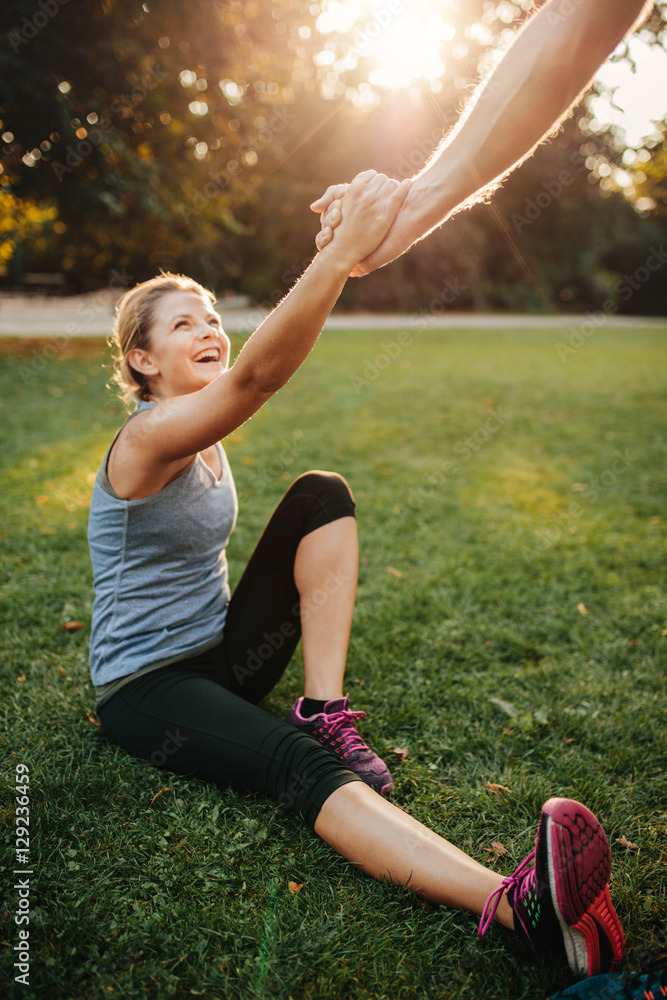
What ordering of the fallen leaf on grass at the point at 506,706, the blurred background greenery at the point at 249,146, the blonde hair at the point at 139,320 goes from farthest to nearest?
the blurred background greenery at the point at 249,146 → the fallen leaf on grass at the point at 506,706 → the blonde hair at the point at 139,320

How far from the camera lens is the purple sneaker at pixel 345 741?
6.46ft

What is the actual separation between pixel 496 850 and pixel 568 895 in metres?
0.51

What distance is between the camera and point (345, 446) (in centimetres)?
632

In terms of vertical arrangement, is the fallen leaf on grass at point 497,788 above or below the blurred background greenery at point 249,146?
below

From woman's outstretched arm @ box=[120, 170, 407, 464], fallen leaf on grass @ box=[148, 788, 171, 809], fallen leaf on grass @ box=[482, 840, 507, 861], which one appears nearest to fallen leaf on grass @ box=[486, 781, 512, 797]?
fallen leaf on grass @ box=[482, 840, 507, 861]

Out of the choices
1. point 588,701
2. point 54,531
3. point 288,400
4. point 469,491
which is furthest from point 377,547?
point 288,400

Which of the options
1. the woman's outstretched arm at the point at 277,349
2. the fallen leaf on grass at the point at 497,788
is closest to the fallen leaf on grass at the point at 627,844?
the fallen leaf on grass at the point at 497,788

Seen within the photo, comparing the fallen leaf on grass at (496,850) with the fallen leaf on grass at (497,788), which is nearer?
the fallen leaf on grass at (496,850)

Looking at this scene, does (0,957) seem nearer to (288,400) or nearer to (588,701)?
(588,701)

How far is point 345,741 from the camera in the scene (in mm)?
1997

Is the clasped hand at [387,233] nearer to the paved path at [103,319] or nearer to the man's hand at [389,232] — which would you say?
the man's hand at [389,232]

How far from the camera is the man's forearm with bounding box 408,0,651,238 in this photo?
1.39 metres

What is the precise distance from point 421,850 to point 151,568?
3.59 feet

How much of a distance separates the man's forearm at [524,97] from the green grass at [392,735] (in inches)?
67.5
